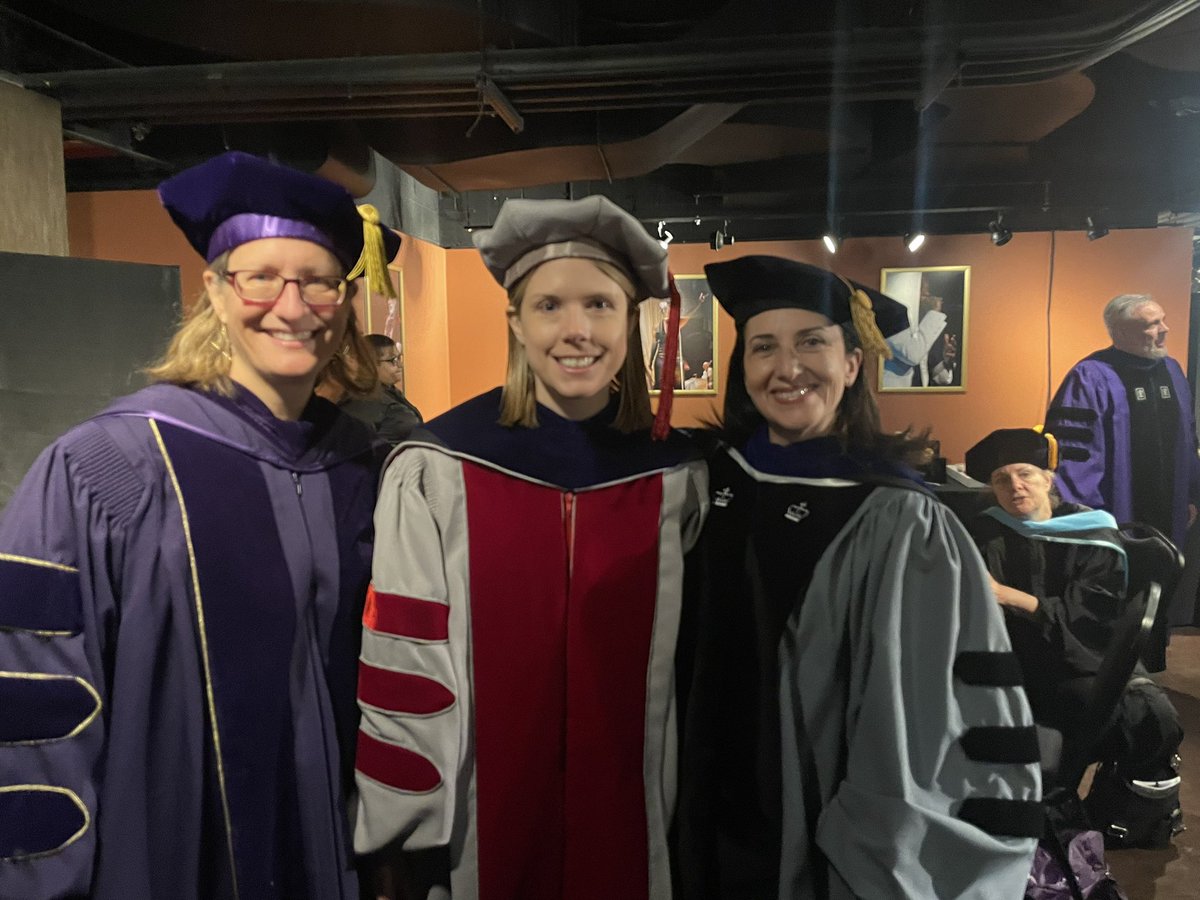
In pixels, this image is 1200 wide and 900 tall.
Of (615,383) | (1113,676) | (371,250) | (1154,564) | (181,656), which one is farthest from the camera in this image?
(1154,564)

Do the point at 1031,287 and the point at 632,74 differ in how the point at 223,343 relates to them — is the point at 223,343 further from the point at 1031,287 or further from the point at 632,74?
the point at 1031,287

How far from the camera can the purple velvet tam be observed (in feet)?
4.44

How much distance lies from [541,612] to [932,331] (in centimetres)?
465

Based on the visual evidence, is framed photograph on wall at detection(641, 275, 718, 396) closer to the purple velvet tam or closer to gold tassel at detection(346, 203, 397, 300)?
gold tassel at detection(346, 203, 397, 300)

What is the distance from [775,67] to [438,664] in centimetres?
258

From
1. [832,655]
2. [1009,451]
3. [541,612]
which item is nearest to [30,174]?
[541,612]

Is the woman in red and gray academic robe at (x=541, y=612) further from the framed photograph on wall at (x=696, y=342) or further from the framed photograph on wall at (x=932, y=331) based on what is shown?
the framed photograph on wall at (x=932, y=331)

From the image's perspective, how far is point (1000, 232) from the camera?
5.01 metres

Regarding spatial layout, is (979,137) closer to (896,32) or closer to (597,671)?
(896,32)

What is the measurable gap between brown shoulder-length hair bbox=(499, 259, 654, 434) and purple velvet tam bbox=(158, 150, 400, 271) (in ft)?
1.26

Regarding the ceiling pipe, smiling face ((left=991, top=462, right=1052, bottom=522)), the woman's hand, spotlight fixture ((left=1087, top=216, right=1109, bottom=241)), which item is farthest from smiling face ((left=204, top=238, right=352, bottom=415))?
spotlight fixture ((left=1087, top=216, right=1109, bottom=241))

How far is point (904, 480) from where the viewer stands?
1459 millimetres

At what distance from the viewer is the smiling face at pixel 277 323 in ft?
4.57

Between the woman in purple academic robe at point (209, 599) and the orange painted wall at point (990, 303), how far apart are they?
3.69 m
